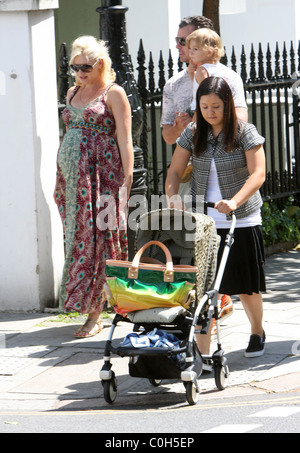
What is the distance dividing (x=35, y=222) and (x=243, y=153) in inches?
99.7

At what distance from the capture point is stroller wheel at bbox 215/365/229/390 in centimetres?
624

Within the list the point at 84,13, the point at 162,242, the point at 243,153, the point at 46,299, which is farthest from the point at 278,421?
the point at 84,13

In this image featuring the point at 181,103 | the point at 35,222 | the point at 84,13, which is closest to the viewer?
the point at 181,103

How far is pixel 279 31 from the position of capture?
1747 cm

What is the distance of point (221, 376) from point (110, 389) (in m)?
0.71

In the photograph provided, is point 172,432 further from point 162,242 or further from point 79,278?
point 79,278

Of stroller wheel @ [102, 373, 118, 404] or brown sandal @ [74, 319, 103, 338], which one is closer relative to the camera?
stroller wheel @ [102, 373, 118, 404]

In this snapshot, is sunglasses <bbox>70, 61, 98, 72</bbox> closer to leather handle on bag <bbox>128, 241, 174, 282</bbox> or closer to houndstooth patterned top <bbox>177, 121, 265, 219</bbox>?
houndstooth patterned top <bbox>177, 121, 265, 219</bbox>

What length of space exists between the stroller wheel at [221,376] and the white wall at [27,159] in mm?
2628

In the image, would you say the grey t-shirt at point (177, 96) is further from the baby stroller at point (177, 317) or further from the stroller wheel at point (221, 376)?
the stroller wheel at point (221, 376)

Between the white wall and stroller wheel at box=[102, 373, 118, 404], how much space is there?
2.53m

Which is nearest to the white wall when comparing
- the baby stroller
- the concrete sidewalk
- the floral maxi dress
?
the concrete sidewalk

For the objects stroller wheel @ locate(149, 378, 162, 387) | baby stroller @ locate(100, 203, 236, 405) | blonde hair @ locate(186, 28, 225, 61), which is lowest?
stroller wheel @ locate(149, 378, 162, 387)

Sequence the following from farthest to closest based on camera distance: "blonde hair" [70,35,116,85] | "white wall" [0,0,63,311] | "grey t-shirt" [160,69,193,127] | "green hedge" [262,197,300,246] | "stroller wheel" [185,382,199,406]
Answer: "green hedge" [262,197,300,246], "white wall" [0,0,63,311], "grey t-shirt" [160,69,193,127], "blonde hair" [70,35,116,85], "stroller wheel" [185,382,199,406]
